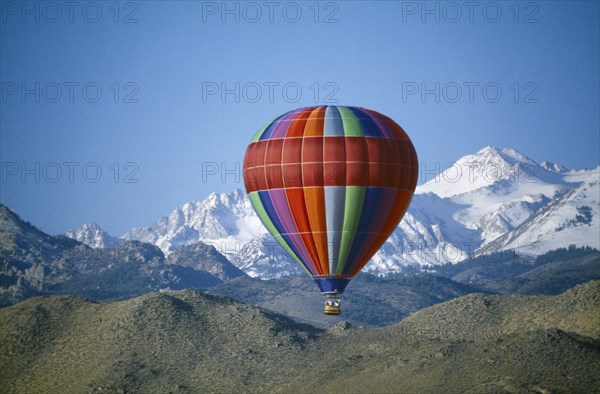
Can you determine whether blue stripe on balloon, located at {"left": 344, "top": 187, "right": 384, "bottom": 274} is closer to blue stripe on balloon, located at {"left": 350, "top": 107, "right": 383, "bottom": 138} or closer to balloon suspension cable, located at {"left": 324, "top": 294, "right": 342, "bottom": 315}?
blue stripe on balloon, located at {"left": 350, "top": 107, "right": 383, "bottom": 138}

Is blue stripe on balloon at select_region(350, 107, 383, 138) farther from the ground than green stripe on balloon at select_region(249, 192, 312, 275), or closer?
farther from the ground

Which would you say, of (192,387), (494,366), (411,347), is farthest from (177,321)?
(494,366)

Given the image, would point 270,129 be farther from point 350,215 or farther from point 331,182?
point 350,215

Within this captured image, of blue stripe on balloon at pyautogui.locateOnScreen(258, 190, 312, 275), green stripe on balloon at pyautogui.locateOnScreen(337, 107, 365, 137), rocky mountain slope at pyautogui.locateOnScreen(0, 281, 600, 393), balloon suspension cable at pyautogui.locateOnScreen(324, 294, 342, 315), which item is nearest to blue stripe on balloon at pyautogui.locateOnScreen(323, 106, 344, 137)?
green stripe on balloon at pyautogui.locateOnScreen(337, 107, 365, 137)

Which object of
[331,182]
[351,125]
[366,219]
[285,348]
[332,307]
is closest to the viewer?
[332,307]

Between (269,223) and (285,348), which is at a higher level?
(269,223)

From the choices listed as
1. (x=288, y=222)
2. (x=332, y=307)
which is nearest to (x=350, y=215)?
(x=288, y=222)
